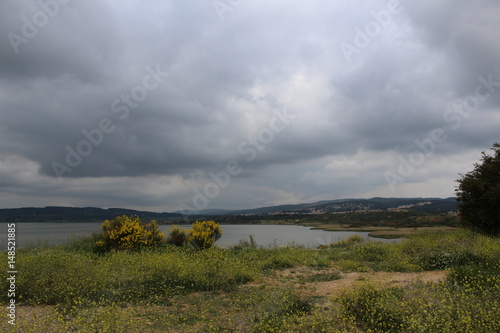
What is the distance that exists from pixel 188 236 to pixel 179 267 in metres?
6.68

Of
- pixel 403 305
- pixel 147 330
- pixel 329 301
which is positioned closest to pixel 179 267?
pixel 147 330

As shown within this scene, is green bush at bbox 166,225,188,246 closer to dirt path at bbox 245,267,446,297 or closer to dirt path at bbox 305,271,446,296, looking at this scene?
dirt path at bbox 245,267,446,297

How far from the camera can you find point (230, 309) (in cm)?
677

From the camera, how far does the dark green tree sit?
1605 cm

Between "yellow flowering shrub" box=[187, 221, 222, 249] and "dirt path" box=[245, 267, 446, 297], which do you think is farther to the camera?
"yellow flowering shrub" box=[187, 221, 222, 249]

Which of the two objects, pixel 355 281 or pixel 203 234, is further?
pixel 203 234

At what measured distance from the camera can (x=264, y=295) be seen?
7.45 m

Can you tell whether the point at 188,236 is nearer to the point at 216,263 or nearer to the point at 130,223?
the point at 130,223

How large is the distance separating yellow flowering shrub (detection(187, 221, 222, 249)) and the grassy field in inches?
→ 128

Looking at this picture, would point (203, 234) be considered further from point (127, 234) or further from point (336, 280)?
point (336, 280)

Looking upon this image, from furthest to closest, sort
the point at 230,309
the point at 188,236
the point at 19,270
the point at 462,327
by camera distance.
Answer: the point at 188,236 < the point at 19,270 < the point at 230,309 < the point at 462,327

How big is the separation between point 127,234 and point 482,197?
17445 mm

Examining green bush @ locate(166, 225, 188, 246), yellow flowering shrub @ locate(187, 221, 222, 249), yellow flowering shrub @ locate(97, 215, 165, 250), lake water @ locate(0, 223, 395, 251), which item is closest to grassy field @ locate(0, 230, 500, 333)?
yellow flowering shrub @ locate(187, 221, 222, 249)

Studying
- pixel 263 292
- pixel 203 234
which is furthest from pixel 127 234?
pixel 263 292
